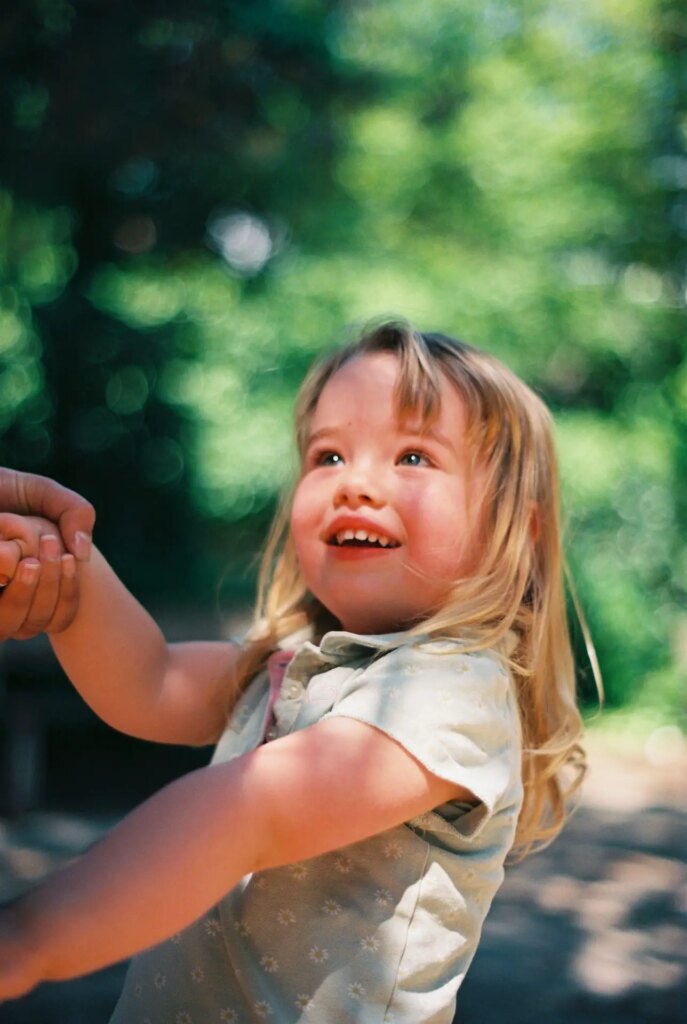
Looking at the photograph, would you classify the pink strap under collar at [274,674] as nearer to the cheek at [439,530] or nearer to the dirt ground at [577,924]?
the cheek at [439,530]

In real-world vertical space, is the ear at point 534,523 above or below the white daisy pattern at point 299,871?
above

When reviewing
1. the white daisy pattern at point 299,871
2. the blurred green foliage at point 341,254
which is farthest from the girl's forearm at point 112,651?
the blurred green foliage at point 341,254

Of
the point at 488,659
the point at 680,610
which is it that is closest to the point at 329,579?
the point at 488,659

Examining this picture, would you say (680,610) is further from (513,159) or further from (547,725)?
(547,725)

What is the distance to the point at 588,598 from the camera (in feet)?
22.2

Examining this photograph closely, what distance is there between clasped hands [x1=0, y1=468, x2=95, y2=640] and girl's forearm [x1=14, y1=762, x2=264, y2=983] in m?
0.33

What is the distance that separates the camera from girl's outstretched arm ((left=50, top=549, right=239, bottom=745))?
1.38 m

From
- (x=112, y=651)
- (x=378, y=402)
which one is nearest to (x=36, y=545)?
(x=112, y=651)

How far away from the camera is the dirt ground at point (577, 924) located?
118 inches

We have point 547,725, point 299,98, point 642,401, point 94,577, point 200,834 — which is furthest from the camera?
point 642,401

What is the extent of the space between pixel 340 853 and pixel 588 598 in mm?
5720

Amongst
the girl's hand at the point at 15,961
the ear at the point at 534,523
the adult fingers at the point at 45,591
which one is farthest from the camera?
the ear at the point at 534,523

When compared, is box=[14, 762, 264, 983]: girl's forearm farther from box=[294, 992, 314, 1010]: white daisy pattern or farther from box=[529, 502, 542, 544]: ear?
box=[529, 502, 542, 544]: ear

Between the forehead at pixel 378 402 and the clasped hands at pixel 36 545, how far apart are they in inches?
14.0
